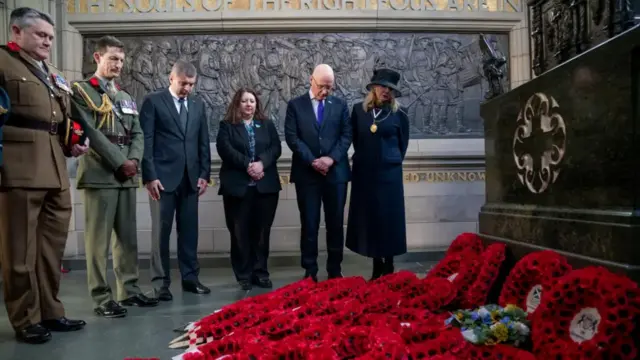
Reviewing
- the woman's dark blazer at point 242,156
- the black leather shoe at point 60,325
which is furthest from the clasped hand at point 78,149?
the woman's dark blazer at point 242,156

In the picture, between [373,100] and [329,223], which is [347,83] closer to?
[373,100]

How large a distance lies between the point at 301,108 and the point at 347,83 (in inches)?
72.5

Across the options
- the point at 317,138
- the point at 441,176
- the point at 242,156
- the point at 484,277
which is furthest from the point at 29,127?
the point at 441,176

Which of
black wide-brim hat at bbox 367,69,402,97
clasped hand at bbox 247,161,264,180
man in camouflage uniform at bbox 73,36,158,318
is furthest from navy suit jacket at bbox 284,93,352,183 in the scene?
man in camouflage uniform at bbox 73,36,158,318

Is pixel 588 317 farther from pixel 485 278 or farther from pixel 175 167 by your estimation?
pixel 175 167

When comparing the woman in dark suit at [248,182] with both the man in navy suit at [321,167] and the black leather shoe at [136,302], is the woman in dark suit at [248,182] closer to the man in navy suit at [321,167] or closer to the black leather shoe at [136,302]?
the man in navy suit at [321,167]

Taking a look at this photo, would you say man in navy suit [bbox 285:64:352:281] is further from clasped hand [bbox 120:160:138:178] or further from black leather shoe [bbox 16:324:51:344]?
black leather shoe [bbox 16:324:51:344]

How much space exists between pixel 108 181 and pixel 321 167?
160 centimetres

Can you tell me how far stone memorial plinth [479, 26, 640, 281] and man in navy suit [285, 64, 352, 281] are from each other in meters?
1.48

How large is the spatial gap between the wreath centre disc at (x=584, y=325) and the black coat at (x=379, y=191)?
228cm

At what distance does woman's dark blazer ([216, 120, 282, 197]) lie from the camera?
14.3ft

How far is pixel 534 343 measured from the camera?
2.03 meters

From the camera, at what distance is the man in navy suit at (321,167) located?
14.3 ft

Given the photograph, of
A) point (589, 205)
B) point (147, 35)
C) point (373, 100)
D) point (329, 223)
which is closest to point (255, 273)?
point (329, 223)
